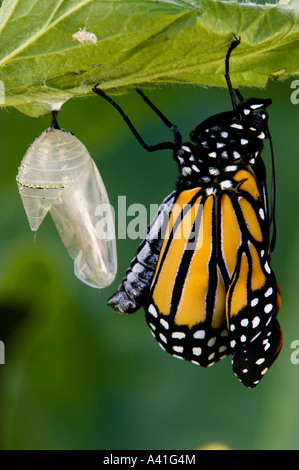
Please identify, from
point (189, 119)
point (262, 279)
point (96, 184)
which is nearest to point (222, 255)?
point (262, 279)

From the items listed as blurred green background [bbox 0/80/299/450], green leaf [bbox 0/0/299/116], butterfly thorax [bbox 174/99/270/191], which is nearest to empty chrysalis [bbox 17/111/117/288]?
green leaf [bbox 0/0/299/116]

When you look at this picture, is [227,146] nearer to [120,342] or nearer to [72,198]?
[72,198]

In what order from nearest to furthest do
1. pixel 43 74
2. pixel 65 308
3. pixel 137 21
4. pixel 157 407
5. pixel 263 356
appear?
pixel 137 21 → pixel 43 74 → pixel 263 356 → pixel 65 308 → pixel 157 407

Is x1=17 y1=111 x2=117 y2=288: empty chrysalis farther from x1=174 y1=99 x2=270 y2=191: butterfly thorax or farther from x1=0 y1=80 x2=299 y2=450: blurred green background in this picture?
x1=0 y1=80 x2=299 y2=450: blurred green background

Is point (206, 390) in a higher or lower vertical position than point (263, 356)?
lower

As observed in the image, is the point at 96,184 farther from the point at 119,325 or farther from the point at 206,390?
the point at 206,390

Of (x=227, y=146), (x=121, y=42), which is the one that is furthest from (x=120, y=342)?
(x=121, y=42)
